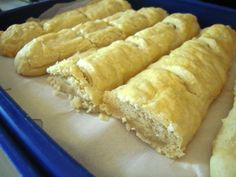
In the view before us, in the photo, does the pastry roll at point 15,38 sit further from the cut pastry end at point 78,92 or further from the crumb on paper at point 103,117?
the crumb on paper at point 103,117

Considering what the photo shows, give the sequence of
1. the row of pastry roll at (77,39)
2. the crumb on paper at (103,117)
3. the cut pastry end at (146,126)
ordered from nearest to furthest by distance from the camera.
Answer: the cut pastry end at (146,126) → the crumb on paper at (103,117) → the row of pastry roll at (77,39)

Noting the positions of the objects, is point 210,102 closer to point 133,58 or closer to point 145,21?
point 133,58

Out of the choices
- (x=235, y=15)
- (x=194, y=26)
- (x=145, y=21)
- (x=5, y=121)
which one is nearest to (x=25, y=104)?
(x=5, y=121)

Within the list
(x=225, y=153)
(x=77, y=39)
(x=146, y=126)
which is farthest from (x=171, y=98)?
(x=77, y=39)

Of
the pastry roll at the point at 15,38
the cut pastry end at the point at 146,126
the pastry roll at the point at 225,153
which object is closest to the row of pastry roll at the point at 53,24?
the pastry roll at the point at 15,38

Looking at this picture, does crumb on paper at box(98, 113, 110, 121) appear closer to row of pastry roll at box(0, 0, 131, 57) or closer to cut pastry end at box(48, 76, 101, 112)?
cut pastry end at box(48, 76, 101, 112)

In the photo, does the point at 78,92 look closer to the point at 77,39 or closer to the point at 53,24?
the point at 77,39
